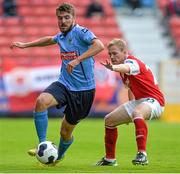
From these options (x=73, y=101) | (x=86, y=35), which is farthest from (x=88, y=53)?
(x=73, y=101)

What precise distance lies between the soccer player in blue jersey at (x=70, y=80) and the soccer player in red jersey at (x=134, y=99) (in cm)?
37

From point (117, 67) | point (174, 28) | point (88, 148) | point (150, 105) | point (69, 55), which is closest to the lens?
point (117, 67)

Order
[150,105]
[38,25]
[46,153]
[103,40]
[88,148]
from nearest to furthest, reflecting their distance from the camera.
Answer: [46,153]
[150,105]
[88,148]
[103,40]
[38,25]

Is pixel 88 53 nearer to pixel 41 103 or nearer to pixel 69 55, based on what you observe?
pixel 69 55

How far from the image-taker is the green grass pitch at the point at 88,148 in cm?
1048

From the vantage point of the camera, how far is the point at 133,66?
35.6 ft

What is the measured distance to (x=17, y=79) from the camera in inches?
941

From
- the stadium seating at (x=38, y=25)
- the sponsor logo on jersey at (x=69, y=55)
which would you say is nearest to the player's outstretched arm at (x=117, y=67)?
the sponsor logo on jersey at (x=69, y=55)

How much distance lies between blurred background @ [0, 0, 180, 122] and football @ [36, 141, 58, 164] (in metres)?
13.0

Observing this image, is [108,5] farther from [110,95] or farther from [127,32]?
[110,95]

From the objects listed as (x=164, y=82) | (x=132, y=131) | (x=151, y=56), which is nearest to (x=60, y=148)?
(x=132, y=131)

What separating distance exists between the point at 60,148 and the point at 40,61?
13160 millimetres

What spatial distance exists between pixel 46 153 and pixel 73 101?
98cm

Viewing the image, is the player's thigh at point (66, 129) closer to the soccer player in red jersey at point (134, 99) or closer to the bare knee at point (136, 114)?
the soccer player in red jersey at point (134, 99)
